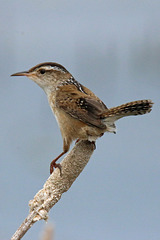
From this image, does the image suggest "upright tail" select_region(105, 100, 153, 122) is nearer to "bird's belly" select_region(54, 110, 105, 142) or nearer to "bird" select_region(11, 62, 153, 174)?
"bird" select_region(11, 62, 153, 174)

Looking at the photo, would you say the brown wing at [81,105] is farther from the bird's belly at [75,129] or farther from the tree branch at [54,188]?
the tree branch at [54,188]

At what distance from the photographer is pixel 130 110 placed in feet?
6.04

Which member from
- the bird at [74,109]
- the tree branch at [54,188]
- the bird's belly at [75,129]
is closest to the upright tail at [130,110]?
the bird at [74,109]

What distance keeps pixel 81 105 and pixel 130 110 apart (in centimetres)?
38

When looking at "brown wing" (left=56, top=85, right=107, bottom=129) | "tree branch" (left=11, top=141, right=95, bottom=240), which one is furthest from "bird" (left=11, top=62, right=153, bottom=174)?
"tree branch" (left=11, top=141, right=95, bottom=240)

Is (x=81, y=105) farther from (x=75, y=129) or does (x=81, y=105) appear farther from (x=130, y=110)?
(x=130, y=110)

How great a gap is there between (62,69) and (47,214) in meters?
1.31

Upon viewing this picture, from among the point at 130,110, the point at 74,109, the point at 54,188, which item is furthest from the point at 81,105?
the point at 54,188

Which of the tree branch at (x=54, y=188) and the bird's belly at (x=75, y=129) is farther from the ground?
the bird's belly at (x=75, y=129)

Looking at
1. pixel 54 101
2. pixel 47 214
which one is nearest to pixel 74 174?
pixel 47 214

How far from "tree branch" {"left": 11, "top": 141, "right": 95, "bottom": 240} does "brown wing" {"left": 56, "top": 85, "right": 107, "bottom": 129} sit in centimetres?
54

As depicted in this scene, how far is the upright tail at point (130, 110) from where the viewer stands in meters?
1.73

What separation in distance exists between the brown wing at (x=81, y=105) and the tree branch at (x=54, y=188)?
537mm

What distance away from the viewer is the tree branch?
49.3 inches
